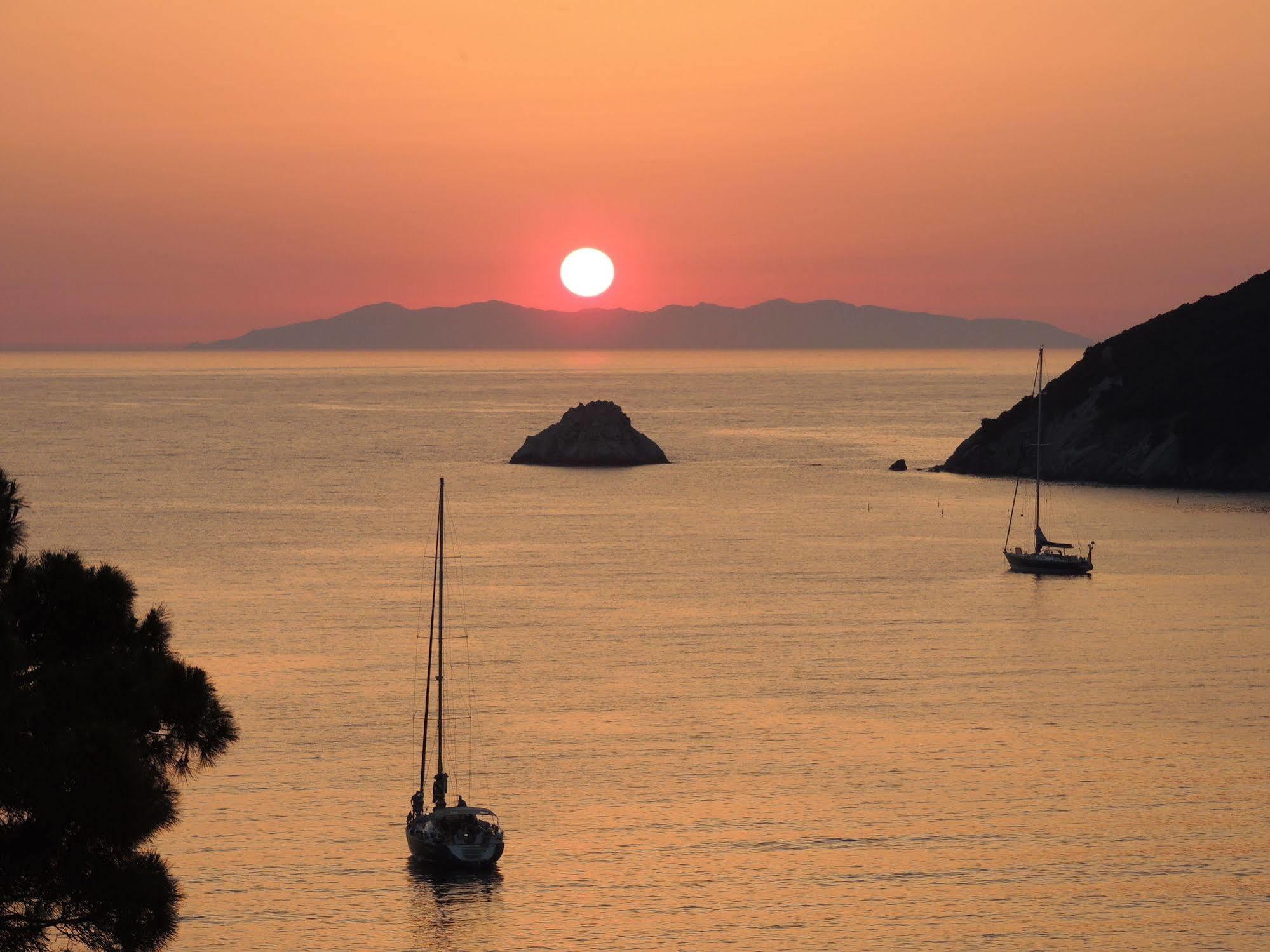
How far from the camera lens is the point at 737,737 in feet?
192

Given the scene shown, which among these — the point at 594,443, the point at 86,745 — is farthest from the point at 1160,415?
the point at 86,745

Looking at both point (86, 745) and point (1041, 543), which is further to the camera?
point (1041, 543)

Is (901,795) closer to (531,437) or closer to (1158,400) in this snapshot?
(1158,400)

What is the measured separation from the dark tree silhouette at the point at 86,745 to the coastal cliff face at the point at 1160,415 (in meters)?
132

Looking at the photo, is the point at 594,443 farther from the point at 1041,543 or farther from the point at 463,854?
the point at 463,854

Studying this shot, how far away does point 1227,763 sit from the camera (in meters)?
55.6

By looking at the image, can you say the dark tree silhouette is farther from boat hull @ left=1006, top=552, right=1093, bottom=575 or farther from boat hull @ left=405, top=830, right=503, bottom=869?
boat hull @ left=1006, top=552, right=1093, bottom=575

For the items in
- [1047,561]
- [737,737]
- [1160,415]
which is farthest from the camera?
[1160,415]

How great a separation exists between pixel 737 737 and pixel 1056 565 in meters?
48.8

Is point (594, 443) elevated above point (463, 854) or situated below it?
above

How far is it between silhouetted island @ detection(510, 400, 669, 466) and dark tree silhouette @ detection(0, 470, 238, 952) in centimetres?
14879

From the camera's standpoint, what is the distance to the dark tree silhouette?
20188mm

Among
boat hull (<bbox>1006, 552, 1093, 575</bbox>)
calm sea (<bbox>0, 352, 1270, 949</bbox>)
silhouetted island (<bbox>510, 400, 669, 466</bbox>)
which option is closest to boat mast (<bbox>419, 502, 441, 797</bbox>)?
calm sea (<bbox>0, 352, 1270, 949</bbox>)

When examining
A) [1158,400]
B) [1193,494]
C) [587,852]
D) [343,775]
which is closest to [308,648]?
[343,775]
